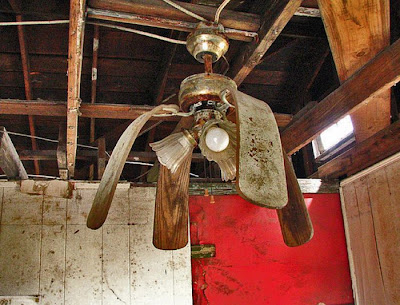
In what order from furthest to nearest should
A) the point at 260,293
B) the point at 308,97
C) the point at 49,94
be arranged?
1. the point at 308,97
2. the point at 49,94
3. the point at 260,293

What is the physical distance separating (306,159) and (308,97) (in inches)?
23.0

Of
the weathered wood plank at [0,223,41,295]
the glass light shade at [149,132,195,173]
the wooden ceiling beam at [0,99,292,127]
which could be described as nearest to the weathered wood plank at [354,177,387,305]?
the wooden ceiling beam at [0,99,292,127]

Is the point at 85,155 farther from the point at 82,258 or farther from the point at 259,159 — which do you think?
the point at 259,159

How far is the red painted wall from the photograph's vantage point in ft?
10.2

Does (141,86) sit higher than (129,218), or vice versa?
(141,86)

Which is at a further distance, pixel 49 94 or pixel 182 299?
pixel 49 94

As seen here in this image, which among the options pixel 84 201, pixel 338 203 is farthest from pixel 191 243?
pixel 338 203

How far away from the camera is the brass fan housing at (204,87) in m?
1.62

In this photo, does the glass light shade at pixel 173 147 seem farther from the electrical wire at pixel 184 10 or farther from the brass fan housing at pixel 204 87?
the electrical wire at pixel 184 10

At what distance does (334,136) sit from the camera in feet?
12.3

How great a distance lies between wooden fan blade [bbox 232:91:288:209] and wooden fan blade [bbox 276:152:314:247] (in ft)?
1.37

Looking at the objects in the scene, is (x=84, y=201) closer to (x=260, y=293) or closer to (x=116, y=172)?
(x=260, y=293)

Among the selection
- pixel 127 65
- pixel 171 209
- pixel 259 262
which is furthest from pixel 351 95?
pixel 127 65

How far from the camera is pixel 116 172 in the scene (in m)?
1.42
